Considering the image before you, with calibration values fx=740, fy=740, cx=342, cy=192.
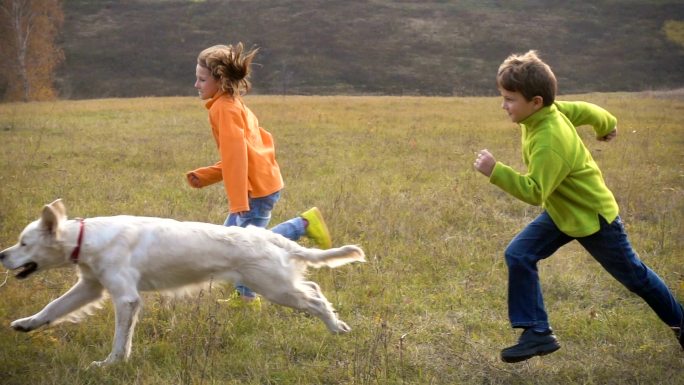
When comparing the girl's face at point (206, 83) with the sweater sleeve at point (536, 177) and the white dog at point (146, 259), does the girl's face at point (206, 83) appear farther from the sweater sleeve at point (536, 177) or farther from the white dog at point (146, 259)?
the sweater sleeve at point (536, 177)

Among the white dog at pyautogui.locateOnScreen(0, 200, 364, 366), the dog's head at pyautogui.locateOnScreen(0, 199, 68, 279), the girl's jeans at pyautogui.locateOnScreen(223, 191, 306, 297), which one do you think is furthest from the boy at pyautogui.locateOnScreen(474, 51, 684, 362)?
the dog's head at pyautogui.locateOnScreen(0, 199, 68, 279)

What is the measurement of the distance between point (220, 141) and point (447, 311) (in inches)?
80.2

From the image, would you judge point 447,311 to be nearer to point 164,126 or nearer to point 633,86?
point 164,126

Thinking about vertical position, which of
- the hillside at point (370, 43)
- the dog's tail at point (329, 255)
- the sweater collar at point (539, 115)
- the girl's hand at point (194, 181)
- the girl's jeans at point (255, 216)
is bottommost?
the hillside at point (370, 43)

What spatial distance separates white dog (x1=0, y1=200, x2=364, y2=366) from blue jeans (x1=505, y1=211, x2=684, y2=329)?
1007mm

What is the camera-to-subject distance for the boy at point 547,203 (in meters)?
4.01

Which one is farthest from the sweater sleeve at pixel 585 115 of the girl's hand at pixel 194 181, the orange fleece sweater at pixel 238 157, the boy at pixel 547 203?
the girl's hand at pixel 194 181

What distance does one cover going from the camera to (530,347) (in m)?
4.25

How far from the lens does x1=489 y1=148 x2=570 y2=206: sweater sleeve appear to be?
12.9 feet

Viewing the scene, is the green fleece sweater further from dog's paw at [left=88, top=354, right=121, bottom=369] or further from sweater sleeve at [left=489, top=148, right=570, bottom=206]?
dog's paw at [left=88, top=354, right=121, bottom=369]

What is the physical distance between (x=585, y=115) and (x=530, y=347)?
4.99 ft

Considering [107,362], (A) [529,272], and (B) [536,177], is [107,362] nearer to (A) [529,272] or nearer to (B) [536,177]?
(A) [529,272]

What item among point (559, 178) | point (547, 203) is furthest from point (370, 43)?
point (559, 178)

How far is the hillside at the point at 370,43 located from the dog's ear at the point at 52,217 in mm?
40432
